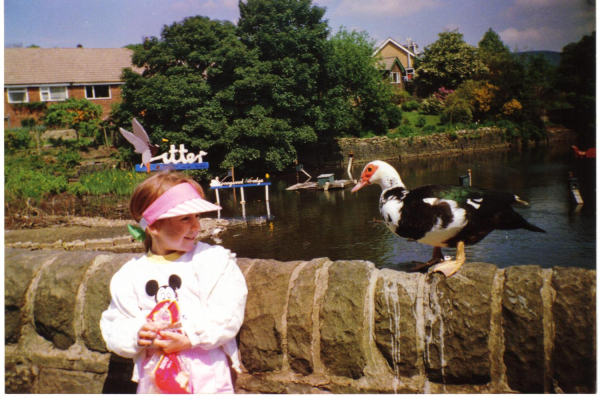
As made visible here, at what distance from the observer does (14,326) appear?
3031 millimetres

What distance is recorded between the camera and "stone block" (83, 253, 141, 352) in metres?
2.79

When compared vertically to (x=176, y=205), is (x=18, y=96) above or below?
above

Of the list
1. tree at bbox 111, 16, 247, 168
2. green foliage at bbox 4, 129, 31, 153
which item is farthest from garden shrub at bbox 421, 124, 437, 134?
green foliage at bbox 4, 129, 31, 153

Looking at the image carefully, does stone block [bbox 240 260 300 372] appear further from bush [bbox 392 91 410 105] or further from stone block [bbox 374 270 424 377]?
bush [bbox 392 91 410 105]

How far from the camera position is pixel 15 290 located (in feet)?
9.80

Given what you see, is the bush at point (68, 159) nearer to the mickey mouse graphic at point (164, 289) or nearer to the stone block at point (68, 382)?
the stone block at point (68, 382)

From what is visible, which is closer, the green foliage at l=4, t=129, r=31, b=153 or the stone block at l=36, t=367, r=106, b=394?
the stone block at l=36, t=367, r=106, b=394

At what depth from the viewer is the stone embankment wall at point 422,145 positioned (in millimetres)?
30141

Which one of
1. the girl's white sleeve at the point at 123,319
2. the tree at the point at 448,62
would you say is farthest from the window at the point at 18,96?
the girl's white sleeve at the point at 123,319

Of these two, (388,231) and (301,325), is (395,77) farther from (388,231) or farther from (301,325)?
(301,325)

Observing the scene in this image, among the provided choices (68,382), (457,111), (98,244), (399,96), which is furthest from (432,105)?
(68,382)

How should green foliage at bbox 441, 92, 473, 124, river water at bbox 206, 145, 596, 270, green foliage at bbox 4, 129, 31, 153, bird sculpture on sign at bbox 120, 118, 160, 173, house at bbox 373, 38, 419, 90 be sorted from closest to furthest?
bird sculpture on sign at bbox 120, 118, 160, 173 → river water at bbox 206, 145, 596, 270 → green foliage at bbox 4, 129, 31, 153 → green foliage at bbox 441, 92, 473, 124 → house at bbox 373, 38, 419, 90

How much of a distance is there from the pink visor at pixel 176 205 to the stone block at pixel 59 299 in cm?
91

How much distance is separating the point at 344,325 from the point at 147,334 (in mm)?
876
